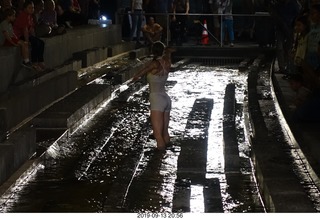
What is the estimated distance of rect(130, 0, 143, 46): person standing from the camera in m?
31.6

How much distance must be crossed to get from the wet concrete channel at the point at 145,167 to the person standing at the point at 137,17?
12814mm

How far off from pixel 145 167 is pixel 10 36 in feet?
19.7

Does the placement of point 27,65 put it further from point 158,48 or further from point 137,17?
point 137,17

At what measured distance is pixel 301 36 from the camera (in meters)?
16.8

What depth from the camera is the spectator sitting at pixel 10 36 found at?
711 inches

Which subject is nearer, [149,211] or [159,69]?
[149,211]

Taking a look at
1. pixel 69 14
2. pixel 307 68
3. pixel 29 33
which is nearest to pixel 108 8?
pixel 69 14

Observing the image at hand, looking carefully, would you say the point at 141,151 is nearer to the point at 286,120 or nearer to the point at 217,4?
the point at 286,120

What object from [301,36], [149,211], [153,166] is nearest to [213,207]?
[149,211]

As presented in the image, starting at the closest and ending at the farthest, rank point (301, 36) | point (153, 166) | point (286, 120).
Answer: point (153, 166) → point (286, 120) → point (301, 36)

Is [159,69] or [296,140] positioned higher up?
[159,69]

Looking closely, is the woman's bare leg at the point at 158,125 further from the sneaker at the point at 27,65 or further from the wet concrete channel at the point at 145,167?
the sneaker at the point at 27,65

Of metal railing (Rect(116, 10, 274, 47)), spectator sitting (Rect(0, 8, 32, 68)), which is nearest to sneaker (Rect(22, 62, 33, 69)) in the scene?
spectator sitting (Rect(0, 8, 32, 68))

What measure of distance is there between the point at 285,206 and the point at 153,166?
336cm
